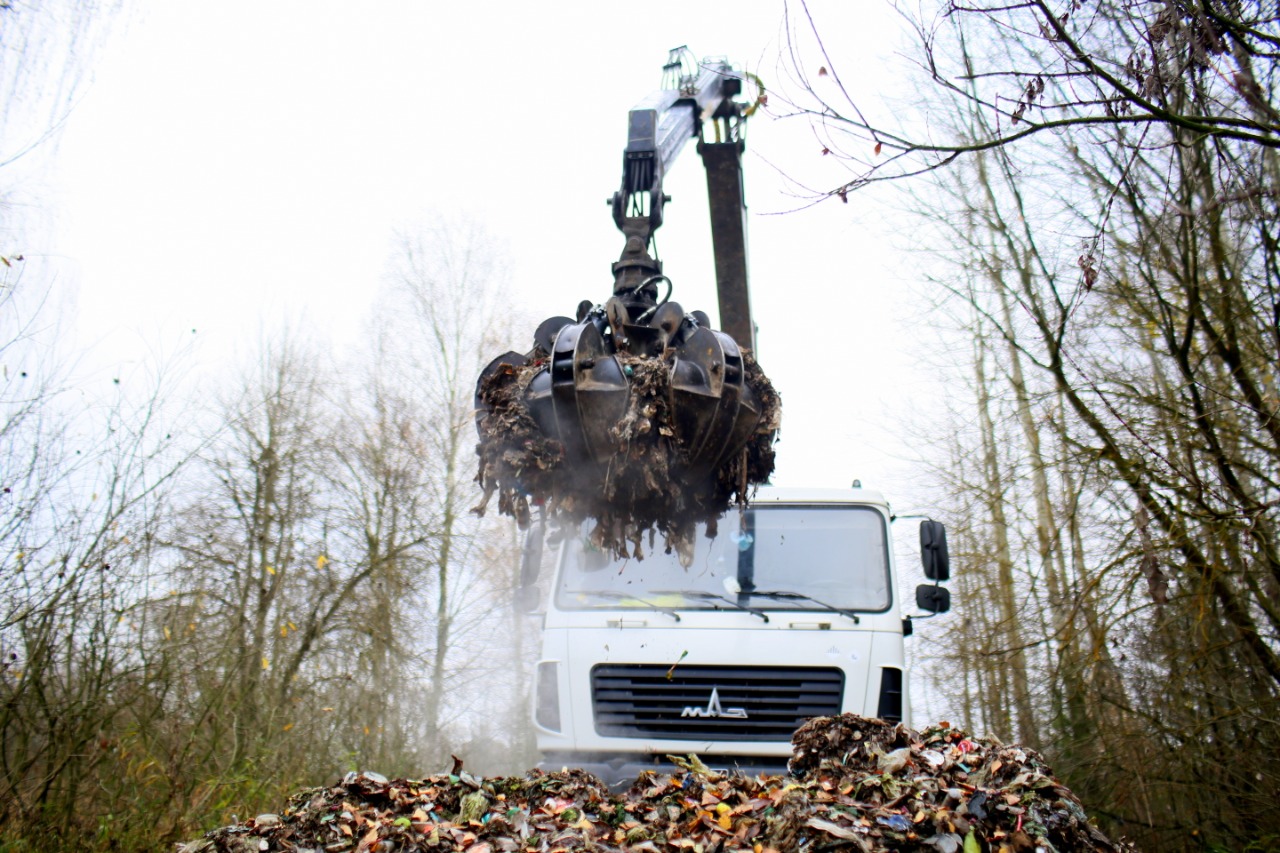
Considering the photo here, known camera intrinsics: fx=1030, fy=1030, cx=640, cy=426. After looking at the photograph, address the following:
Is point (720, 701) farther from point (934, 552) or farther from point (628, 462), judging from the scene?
point (628, 462)

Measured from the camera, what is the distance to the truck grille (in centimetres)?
516

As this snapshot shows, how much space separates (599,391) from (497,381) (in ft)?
1.99

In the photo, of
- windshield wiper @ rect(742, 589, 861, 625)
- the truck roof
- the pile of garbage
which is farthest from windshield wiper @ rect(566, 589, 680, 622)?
the pile of garbage

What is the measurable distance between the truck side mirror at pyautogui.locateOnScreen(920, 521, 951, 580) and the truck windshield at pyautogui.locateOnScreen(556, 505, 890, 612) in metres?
0.22

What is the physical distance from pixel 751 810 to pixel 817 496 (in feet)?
10.2

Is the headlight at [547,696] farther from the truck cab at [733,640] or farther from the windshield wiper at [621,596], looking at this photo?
the windshield wiper at [621,596]

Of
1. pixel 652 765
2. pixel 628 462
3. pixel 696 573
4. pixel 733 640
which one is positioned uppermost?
pixel 628 462

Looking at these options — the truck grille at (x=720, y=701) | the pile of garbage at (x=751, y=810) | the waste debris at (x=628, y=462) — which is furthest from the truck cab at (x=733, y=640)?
the pile of garbage at (x=751, y=810)

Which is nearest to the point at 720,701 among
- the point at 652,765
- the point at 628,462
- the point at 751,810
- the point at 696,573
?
the point at 652,765

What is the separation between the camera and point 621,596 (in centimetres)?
571

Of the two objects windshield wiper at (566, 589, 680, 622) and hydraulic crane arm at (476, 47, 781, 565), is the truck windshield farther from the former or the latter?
hydraulic crane arm at (476, 47, 781, 565)

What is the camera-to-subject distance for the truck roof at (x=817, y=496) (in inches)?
232

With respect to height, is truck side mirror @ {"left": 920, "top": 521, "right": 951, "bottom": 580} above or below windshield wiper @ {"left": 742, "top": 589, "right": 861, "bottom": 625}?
above

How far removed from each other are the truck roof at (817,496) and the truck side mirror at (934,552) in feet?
0.95
